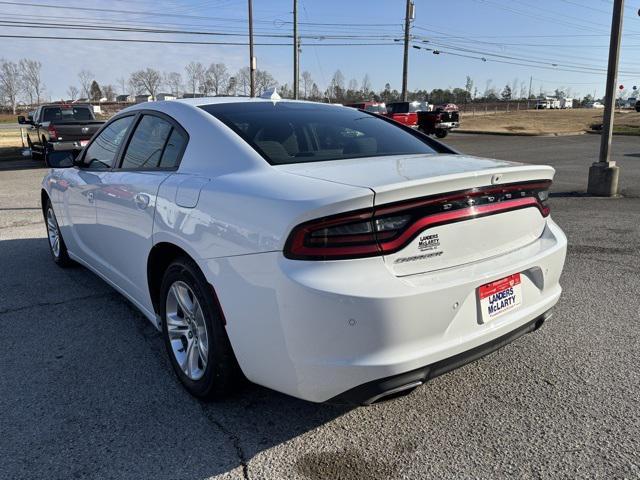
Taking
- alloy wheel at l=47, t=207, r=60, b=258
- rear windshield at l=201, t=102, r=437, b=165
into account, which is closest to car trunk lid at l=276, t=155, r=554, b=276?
rear windshield at l=201, t=102, r=437, b=165

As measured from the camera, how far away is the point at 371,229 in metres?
2.26

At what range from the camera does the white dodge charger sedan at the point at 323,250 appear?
2223 millimetres

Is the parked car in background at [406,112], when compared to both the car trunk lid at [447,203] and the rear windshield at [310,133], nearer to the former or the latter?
the rear windshield at [310,133]

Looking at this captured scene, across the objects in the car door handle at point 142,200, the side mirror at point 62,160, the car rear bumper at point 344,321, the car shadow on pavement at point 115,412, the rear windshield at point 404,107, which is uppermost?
the rear windshield at point 404,107

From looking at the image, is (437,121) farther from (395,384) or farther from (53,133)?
(395,384)

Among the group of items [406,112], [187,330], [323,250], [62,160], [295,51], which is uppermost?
[295,51]

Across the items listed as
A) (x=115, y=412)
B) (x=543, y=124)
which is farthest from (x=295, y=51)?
(x=115, y=412)

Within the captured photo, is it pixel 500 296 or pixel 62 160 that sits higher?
pixel 62 160

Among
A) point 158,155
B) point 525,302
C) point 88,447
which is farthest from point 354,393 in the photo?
point 158,155

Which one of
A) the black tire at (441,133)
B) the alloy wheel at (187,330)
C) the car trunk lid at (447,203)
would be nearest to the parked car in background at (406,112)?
the black tire at (441,133)

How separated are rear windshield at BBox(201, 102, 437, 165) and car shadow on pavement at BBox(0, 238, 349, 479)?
1365 millimetres

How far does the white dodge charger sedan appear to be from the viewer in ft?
7.29

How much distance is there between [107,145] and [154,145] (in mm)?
985

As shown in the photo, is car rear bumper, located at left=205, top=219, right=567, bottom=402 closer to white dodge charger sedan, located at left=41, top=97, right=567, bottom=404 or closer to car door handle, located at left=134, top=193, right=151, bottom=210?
white dodge charger sedan, located at left=41, top=97, right=567, bottom=404
